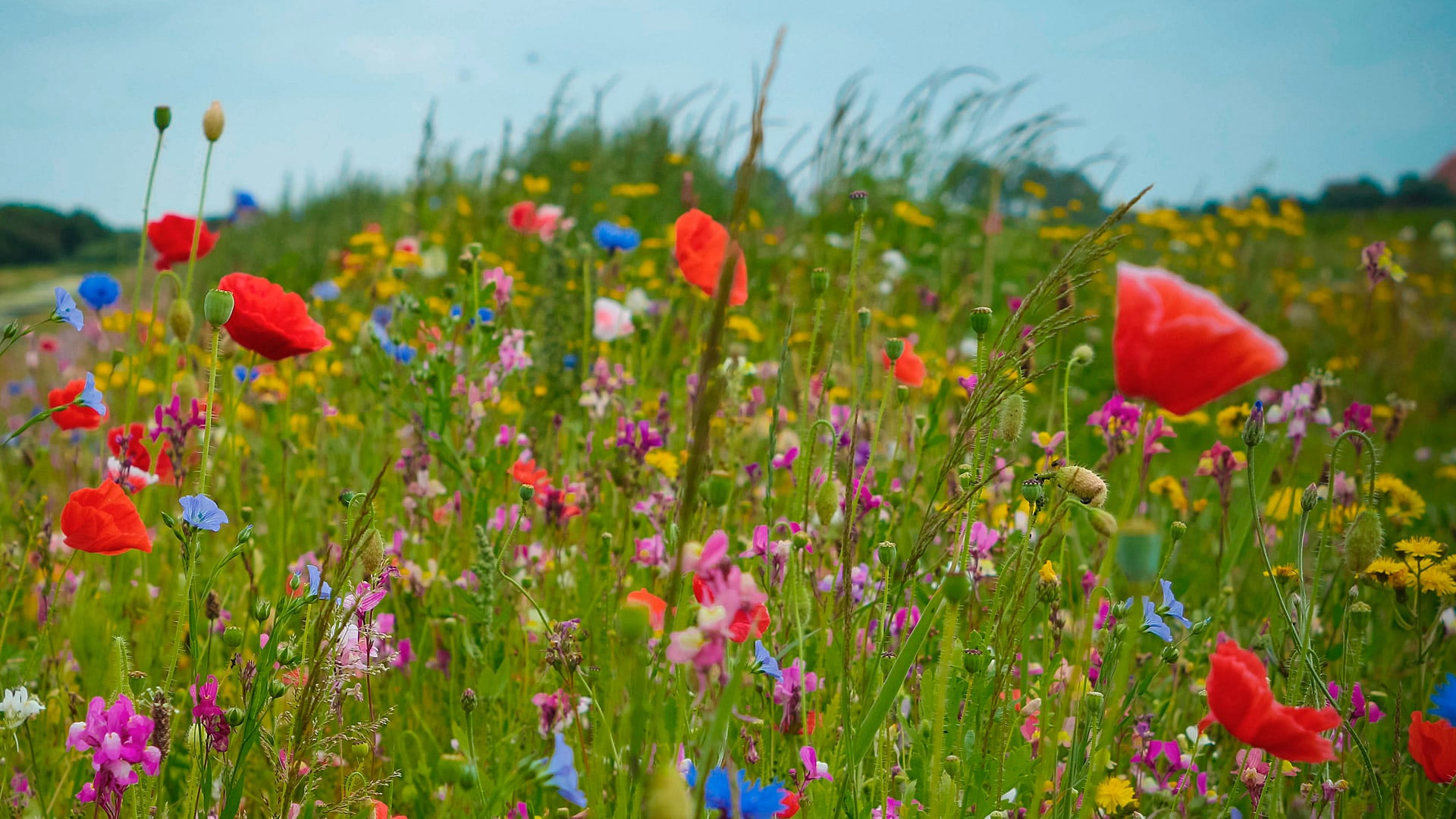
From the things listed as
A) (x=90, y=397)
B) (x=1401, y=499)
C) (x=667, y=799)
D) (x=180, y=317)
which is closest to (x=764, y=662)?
(x=667, y=799)

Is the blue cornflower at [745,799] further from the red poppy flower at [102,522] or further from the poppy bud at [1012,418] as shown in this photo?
the red poppy flower at [102,522]

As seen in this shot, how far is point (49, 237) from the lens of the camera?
598 cm

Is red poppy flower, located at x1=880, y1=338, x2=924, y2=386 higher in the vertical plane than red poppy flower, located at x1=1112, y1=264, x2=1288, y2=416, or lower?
lower

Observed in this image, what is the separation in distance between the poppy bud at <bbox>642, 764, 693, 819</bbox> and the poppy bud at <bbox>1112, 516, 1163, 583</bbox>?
14.8 inches

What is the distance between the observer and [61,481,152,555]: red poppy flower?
1.07 m

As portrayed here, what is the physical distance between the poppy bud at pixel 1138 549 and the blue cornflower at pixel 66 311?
1.26m

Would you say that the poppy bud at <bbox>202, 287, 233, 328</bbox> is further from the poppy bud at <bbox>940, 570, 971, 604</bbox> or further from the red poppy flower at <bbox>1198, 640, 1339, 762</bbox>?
the red poppy flower at <bbox>1198, 640, 1339, 762</bbox>

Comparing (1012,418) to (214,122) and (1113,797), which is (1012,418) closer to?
(1113,797)

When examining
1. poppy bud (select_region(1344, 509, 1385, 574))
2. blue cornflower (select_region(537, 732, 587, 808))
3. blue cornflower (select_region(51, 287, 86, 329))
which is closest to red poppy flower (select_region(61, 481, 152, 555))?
blue cornflower (select_region(51, 287, 86, 329))

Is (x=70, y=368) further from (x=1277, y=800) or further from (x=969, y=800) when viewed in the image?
(x=1277, y=800)

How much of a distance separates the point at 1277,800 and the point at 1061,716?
0.35 m

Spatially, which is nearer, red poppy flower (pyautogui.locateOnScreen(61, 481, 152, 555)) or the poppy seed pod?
the poppy seed pod

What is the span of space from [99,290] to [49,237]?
205 inches

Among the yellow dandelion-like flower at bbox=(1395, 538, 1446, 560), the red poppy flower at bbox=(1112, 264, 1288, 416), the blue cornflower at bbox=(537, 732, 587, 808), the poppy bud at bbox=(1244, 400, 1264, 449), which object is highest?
the red poppy flower at bbox=(1112, 264, 1288, 416)
